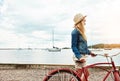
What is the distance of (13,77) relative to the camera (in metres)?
12.9

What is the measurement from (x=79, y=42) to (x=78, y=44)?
1.8 inches

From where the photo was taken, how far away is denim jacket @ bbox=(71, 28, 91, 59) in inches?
258

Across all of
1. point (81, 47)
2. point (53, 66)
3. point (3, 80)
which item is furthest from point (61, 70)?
point (53, 66)

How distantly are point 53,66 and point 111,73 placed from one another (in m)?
7.30

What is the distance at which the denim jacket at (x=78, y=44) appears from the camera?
6562mm

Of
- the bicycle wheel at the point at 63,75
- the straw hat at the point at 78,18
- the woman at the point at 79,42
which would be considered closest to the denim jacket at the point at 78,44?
the woman at the point at 79,42

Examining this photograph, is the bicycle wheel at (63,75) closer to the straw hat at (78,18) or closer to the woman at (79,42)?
the woman at (79,42)

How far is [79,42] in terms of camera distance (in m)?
6.66

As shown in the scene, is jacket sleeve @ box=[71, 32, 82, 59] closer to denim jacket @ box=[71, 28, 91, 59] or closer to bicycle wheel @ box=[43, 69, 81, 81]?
denim jacket @ box=[71, 28, 91, 59]

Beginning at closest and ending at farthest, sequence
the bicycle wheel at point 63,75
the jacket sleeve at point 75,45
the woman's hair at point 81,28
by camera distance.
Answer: the bicycle wheel at point 63,75 < the jacket sleeve at point 75,45 < the woman's hair at point 81,28

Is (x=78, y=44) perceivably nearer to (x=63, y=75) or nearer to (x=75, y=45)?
(x=75, y=45)

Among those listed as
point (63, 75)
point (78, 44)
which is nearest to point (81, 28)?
point (78, 44)

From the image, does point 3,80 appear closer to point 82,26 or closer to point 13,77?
point 13,77

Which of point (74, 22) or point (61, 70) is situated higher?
point (74, 22)
